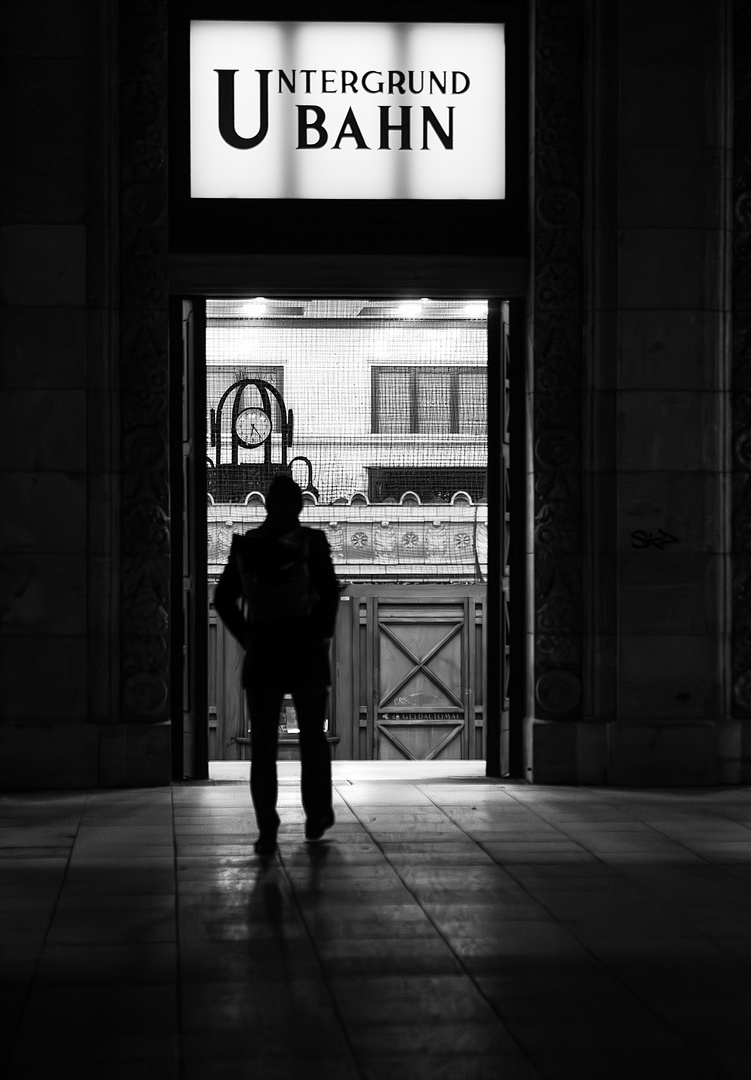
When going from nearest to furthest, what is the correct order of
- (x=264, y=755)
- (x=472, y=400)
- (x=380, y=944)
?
(x=380, y=944) < (x=264, y=755) < (x=472, y=400)

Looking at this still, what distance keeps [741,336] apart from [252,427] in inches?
140

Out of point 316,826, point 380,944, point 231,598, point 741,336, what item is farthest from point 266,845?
point 741,336

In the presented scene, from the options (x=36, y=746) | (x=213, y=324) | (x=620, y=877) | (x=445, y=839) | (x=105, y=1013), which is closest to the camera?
(x=105, y=1013)

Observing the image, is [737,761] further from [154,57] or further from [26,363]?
[154,57]

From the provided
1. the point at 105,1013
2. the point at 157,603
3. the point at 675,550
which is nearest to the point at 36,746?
the point at 157,603

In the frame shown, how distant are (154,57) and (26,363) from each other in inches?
87.4

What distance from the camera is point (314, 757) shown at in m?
7.48

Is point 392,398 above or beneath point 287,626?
above

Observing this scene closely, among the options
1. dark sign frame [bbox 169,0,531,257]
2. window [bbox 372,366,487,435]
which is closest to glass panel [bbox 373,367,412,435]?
window [bbox 372,366,487,435]

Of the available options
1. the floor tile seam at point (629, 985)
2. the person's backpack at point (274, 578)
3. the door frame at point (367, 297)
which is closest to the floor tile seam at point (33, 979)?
the person's backpack at point (274, 578)

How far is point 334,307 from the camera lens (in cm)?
1077

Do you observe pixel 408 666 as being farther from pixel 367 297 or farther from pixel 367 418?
pixel 367 297

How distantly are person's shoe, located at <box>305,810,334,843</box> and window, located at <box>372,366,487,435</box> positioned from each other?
13.5ft

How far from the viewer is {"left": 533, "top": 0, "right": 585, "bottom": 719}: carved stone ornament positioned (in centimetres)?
998
